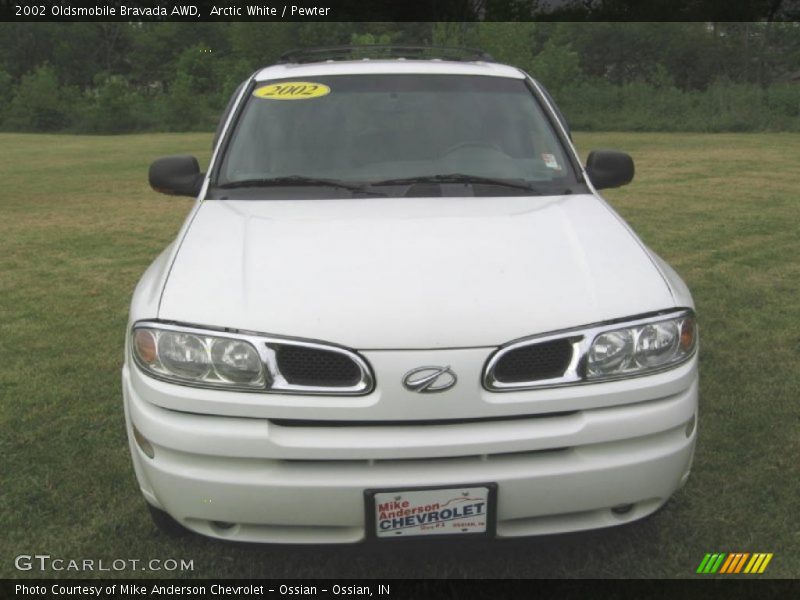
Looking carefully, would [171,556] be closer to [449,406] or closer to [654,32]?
[449,406]

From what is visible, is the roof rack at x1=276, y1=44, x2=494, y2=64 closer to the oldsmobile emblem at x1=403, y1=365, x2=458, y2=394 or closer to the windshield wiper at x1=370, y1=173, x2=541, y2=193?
the windshield wiper at x1=370, y1=173, x2=541, y2=193

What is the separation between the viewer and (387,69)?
3980mm

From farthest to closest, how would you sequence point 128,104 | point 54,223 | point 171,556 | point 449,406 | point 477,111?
point 128,104 → point 54,223 → point 477,111 → point 171,556 → point 449,406

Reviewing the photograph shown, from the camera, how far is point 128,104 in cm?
4672

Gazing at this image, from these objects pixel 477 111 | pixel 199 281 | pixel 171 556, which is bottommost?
pixel 171 556

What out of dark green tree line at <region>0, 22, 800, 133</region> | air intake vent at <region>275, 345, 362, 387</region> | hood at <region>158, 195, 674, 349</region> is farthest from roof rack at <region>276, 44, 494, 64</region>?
dark green tree line at <region>0, 22, 800, 133</region>

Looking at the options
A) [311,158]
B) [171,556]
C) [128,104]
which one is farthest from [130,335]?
[128,104]

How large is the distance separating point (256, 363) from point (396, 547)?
25.1 inches

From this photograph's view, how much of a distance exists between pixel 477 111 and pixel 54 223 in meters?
8.51

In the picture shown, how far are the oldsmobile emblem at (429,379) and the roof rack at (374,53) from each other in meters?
2.64

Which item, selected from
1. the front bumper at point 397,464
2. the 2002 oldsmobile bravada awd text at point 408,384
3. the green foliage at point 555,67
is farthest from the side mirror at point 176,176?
the green foliage at point 555,67

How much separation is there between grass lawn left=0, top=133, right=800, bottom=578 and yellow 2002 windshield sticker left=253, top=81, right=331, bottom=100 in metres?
1.71

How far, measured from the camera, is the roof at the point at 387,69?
3.97m

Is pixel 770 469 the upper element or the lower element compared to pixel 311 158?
lower
